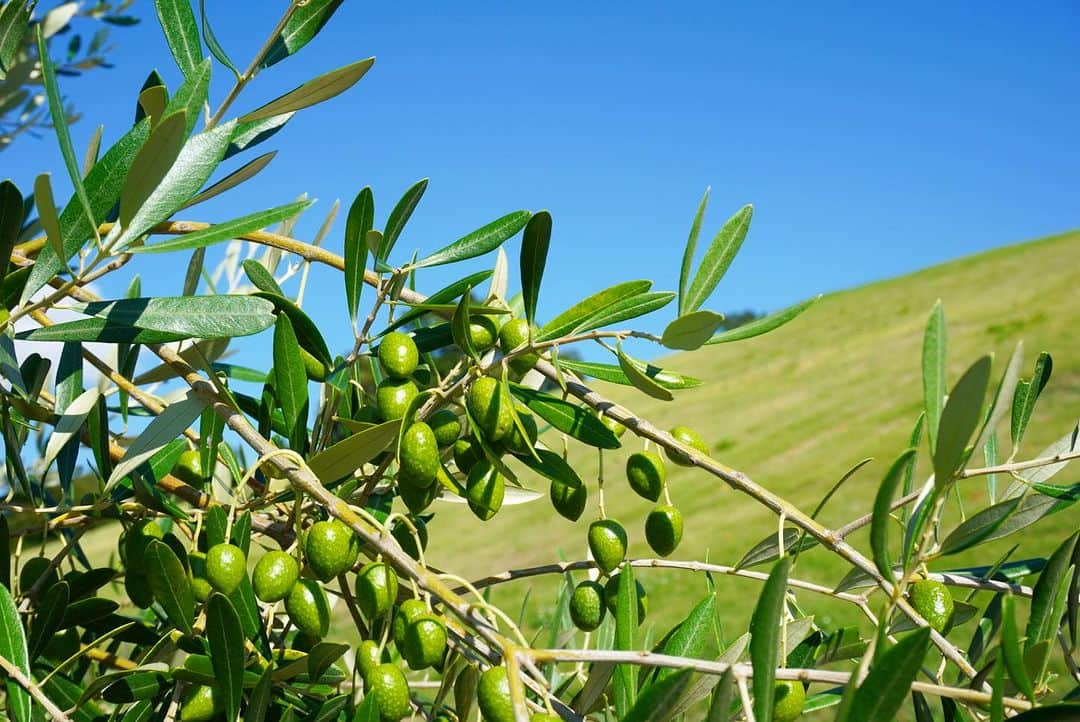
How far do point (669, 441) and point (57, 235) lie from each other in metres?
0.53

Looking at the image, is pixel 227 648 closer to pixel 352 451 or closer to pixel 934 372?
pixel 352 451

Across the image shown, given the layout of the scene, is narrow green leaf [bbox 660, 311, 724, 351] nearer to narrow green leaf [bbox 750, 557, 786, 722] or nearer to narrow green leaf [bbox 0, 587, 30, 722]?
narrow green leaf [bbox 750, 557, 786, 722]

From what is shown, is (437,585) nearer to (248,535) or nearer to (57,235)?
(248,535)

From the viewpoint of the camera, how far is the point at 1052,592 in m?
0.71

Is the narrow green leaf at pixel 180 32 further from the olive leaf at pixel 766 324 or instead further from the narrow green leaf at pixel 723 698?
the narrow green leaf at pixel 723 698

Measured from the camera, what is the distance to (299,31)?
935 millimetres

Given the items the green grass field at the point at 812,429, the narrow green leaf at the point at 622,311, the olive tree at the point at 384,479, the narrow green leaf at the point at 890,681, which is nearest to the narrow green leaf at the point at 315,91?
the olive tree at the point at 384,479

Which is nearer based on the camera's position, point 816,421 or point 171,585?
point 171,585

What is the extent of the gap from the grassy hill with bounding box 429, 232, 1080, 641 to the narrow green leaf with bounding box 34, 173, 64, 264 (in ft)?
20.5

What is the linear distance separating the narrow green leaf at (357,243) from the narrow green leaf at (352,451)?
0.19 m

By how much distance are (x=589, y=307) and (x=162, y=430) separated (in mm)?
428

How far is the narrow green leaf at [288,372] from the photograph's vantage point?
835 mm

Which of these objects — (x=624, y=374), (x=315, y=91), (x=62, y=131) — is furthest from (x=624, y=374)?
(x=62, y=131)

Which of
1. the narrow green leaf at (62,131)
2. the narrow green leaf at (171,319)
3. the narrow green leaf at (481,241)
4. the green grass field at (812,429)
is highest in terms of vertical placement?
the narrow green leaf at (62,131)
